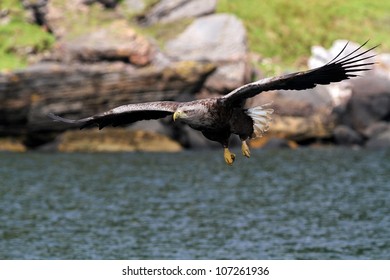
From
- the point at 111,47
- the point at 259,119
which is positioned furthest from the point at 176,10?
the point at 259,119

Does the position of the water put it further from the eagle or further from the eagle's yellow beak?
the eagle's yellow beak

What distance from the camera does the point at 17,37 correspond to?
6619 centimetres

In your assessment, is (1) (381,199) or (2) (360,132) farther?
(2) (360,132)

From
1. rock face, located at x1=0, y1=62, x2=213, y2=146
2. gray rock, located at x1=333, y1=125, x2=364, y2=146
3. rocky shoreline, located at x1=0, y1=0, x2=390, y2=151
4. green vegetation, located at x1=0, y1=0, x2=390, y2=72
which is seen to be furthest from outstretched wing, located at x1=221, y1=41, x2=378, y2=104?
gray rock, located at x1=333, y1=125, x2=364, y2=146

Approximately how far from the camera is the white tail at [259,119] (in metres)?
18.1

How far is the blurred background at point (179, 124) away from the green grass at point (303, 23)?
0.10 metres

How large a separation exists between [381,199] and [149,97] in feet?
69.4

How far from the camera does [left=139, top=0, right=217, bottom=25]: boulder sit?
66.1 meters

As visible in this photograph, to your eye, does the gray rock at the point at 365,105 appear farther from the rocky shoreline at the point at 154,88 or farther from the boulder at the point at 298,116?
the boulder at the point at 298,116

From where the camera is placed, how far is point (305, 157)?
6000cm

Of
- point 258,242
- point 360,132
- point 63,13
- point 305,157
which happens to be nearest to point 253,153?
point 305,157

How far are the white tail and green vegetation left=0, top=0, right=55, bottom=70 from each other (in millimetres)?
46195

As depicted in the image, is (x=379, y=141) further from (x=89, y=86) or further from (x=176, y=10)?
(x=89, y=86)

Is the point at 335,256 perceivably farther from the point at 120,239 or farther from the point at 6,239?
the point at 6,239
